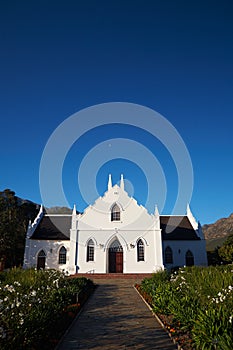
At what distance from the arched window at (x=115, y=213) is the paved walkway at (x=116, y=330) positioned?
18.3 m

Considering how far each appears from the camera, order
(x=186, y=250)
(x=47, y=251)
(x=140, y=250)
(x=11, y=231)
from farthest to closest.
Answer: (x=11, y=231) < (x=186, y=250) < (x=47, y=251) < (x=140, y=250)

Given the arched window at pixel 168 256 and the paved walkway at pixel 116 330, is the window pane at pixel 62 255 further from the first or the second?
the paved walkway at pixel 116 330

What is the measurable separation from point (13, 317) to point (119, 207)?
25.2m

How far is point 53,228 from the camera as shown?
3434cm

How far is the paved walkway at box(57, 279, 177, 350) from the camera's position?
6891mm

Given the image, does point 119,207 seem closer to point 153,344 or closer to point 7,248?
point 7,248

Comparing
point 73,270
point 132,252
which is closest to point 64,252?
point 73,270

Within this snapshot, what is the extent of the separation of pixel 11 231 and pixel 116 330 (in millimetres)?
28591

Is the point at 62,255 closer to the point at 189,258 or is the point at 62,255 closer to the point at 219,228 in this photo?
the point at 189,258

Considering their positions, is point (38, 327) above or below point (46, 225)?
below

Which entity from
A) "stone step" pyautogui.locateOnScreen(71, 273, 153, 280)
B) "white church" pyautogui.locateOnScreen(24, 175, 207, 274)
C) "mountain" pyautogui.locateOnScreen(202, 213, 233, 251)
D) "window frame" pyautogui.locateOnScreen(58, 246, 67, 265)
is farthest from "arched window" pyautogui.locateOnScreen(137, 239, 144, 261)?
"mountain" pyautogui.locateOnScreen(202, 213, 233, 251)

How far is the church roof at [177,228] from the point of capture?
32.8 metres

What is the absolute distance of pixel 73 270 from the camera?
28.3m

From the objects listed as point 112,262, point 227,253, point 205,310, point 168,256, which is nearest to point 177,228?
point 168,256
